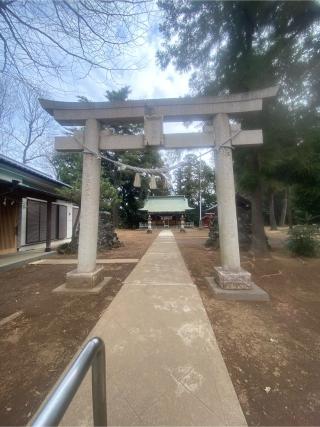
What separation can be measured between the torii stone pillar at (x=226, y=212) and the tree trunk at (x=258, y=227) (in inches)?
183

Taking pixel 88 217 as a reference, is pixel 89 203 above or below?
above

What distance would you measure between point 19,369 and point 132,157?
27.2 m

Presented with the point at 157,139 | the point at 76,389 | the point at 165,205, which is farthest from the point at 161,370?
the point at 165,205

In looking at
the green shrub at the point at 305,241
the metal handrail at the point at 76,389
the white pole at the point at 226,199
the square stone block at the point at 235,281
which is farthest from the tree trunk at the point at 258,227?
the metal handrail at the point at 76,389

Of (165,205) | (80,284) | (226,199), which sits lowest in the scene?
(80,284)

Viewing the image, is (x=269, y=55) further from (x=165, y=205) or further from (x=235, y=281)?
(x=165, y=205)

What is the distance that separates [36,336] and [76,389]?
2542mm

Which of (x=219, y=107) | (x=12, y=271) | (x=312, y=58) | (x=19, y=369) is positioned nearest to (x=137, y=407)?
(x=19, y=369)

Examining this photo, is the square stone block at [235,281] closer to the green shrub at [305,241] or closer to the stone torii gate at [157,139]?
the stone torii gate at [157,139]

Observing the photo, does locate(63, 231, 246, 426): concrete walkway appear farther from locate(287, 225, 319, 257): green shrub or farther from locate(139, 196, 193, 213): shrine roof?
locate(139, 196, 193, 213): shrine roof

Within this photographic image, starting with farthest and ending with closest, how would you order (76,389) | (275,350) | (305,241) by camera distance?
(305,241) < (275,350) < (76,389)

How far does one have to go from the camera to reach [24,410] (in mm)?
1864

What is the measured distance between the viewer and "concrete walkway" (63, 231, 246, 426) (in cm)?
177

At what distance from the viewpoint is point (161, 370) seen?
2238mm
